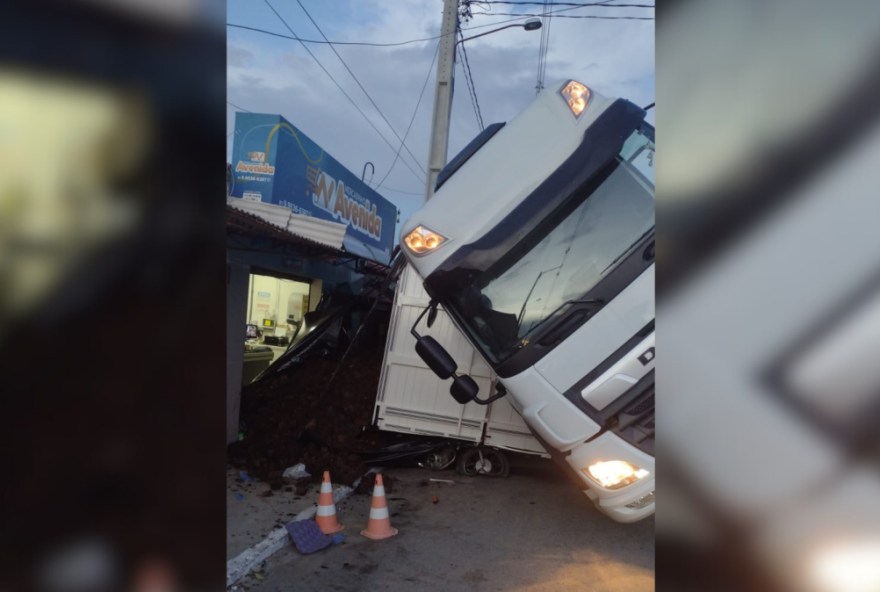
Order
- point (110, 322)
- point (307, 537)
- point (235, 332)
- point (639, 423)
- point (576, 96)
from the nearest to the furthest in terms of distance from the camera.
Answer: point (110, 322) → point (639, 423) → point (576, 96) → point (307, 537) → point (235, 332)

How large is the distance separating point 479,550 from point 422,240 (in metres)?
2.74

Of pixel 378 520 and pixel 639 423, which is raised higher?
pixel 639 423

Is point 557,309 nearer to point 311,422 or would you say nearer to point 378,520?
point 378,520

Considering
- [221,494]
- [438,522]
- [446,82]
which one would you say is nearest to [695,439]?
[221,494]

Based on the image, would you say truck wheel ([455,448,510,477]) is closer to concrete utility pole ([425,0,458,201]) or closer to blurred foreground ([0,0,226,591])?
concrete utility pole ([425,0,458,201])

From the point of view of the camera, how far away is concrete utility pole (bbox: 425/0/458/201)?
42.3 feet

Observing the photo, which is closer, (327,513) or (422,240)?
(422,240)

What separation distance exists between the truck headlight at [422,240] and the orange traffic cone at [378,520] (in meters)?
2.23

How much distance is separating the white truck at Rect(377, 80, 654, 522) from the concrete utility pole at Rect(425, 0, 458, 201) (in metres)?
8.15

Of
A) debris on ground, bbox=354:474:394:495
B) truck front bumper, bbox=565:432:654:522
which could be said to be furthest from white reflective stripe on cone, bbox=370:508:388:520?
truck front bumper, bbox=565:432:654:522

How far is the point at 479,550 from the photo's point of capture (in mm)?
5188

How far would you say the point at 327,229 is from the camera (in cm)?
912

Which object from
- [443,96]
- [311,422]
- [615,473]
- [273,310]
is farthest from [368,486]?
[443,96]

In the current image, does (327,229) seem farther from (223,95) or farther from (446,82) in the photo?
(223,95)
